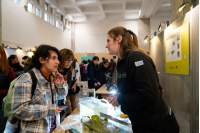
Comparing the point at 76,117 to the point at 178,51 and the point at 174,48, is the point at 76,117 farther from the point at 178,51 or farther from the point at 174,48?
the point at 174,48

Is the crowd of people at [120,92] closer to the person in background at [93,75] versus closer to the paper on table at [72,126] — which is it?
the paper on table at [72,126]

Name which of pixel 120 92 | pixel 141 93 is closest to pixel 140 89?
pixel 141 93

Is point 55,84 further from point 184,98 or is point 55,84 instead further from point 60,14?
point 60,14

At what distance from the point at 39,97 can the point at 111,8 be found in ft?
34.2

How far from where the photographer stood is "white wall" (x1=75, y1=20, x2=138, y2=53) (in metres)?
12.7

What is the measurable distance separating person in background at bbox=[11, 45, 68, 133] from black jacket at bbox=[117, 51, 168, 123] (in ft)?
2.07

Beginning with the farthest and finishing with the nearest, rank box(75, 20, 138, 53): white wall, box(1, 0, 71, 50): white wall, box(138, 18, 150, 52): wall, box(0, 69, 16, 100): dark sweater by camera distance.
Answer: box(75, 20, 138, 53): white wall < box(138, 18, 150, 52): wall < box(1, 0, 71, 50): white wall < box(0, 69, 16, 100): dark sweater

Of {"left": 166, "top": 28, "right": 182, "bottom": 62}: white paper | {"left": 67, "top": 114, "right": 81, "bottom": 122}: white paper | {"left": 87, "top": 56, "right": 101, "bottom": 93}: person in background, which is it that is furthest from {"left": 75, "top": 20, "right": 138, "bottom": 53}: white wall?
{"left": 67, "top": 114, "right": 81, "bottom": 122}: white paper

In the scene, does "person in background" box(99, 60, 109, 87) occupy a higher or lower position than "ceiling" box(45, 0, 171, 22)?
lower

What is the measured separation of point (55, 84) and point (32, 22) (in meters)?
7.41

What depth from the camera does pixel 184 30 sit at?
263 cm

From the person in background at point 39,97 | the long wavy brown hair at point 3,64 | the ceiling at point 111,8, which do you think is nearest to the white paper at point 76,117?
the person in background at point 39,97

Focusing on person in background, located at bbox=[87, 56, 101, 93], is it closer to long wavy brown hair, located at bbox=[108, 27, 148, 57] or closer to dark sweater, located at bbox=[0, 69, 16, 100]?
dark sweater, located at bbox=[0, 69, 16, 100]

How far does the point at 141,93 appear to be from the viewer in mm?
953
